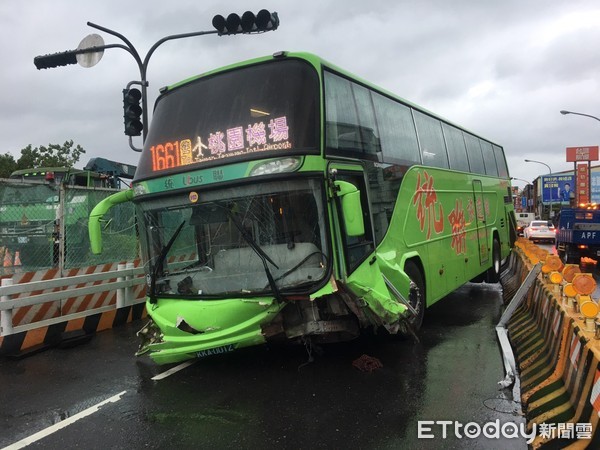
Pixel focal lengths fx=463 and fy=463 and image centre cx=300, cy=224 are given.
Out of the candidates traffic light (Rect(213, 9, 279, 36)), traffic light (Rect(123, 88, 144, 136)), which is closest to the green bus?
traffic light (Rect(213, 9, 279, 36))

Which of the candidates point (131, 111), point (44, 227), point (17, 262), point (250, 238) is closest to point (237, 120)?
point (250, 238)

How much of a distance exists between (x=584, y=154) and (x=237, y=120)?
203 feet

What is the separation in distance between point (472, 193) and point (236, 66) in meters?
6.66

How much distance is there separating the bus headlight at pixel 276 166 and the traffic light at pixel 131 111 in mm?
7253

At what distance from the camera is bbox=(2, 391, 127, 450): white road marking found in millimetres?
3955

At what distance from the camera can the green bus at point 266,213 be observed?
4.86 meters

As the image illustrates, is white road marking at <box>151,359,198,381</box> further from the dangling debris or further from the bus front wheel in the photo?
the bus front wheel

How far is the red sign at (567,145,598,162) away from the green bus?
59.3 meters

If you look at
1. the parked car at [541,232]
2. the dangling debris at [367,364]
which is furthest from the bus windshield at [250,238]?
the parked car at [541,232]

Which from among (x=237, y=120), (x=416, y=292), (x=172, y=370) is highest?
(x=237, y=120)

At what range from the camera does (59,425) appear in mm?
4297

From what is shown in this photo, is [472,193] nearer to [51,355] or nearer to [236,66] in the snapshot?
[236,66]

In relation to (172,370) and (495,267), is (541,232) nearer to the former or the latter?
(495,267)

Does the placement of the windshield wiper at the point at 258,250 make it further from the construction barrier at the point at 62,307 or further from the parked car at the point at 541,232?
the parked car at the point at 541,232
